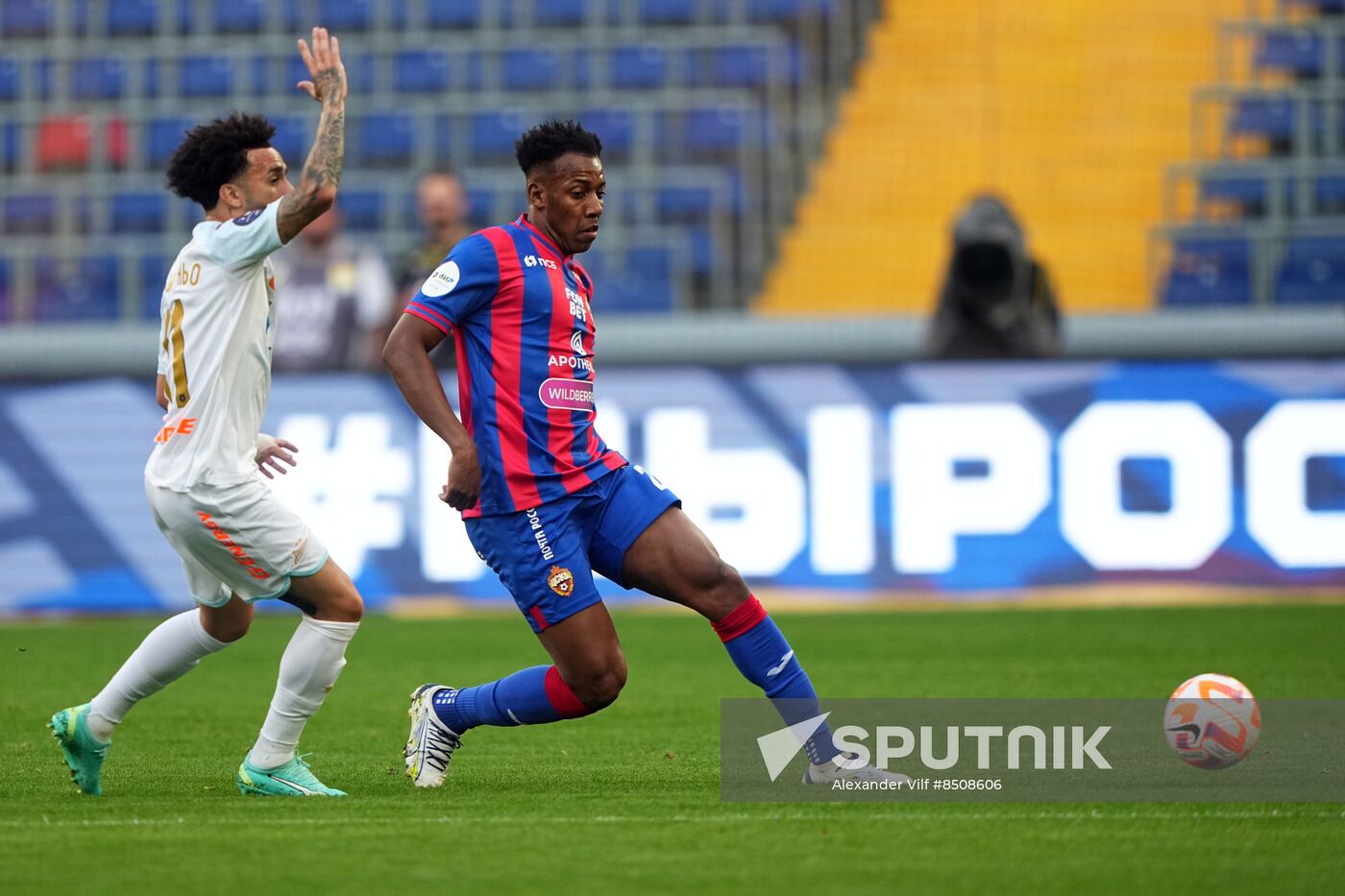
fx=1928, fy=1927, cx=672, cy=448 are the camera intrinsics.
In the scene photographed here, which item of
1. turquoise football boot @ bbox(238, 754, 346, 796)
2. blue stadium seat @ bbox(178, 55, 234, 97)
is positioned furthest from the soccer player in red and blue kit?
blue stadium seat @ bbox(178, 55, 234, 97)

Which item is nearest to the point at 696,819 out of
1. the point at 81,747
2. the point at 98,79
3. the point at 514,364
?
the point at 514,364

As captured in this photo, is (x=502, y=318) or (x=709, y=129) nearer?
(x=502, y=318)

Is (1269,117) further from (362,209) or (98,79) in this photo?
(98,79)

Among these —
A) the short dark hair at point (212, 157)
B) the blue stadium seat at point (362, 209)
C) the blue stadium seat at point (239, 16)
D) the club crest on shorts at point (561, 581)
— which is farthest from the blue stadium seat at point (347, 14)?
the club crest on shorts at point (561, 581)

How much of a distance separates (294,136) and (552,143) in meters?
10.7

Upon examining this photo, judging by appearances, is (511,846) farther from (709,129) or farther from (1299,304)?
(709,129)

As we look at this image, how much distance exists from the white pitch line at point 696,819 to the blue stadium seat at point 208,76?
12.3 metres

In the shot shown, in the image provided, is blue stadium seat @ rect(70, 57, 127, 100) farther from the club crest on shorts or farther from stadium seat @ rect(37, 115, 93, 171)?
the club crest on shorts

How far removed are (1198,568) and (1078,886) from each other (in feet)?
23.6

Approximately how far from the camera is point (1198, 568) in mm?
11047

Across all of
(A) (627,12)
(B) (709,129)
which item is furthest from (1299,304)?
(A) (627,12)

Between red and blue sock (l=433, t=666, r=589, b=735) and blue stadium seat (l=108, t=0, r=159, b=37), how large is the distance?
496 inches

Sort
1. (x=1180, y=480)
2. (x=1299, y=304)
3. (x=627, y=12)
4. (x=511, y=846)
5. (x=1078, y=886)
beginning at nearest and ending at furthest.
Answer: (x=1078, y=886), (x=511, y=846), (x=1180, y=480), (x=1299, y=304), (x=627, y=12)

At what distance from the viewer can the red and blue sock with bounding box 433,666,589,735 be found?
5.73 meters
